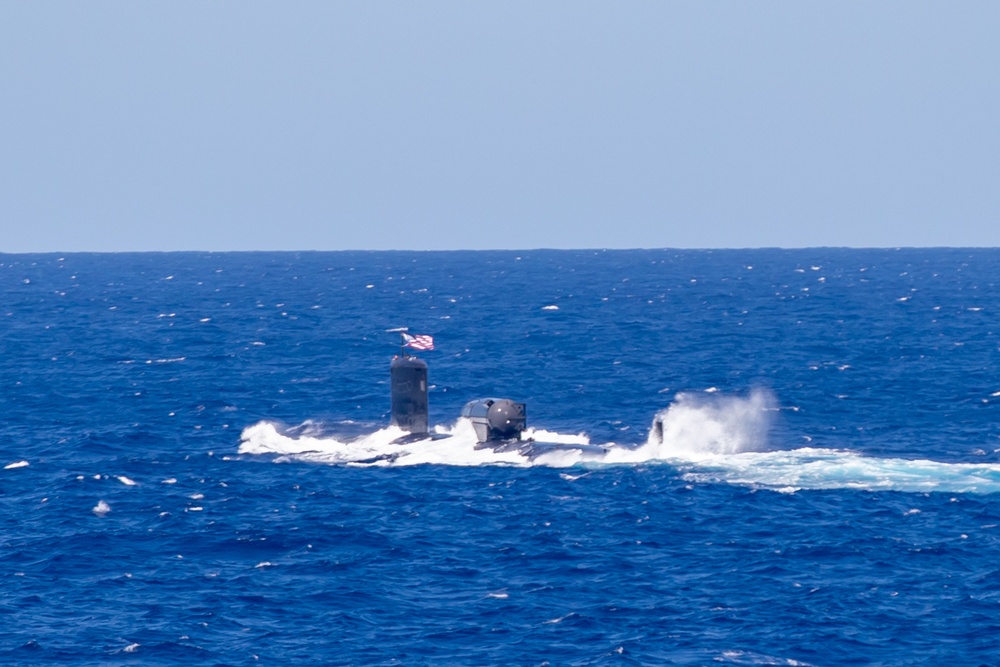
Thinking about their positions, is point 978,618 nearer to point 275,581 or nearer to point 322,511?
point 275,581

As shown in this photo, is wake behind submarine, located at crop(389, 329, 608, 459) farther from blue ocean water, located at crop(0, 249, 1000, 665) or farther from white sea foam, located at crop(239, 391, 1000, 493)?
blue ocean water, located at crop(0, 249, 1000, 665)

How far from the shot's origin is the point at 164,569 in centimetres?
4134

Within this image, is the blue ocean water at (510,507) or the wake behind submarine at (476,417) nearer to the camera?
the blue ocean water at (510,507)

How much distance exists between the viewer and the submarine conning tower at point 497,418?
5697cm

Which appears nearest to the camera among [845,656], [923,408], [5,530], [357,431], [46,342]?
[845,656]

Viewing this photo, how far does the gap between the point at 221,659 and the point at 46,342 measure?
72.9 m

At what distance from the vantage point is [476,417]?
57.4 metres

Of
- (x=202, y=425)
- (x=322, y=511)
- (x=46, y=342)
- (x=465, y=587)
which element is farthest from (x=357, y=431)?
(x=46, y=342)

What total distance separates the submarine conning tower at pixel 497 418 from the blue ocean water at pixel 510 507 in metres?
1.10

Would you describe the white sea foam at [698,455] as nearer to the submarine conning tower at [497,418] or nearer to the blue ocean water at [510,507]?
the blue ocean water at [510,507]

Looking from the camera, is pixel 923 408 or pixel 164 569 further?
pixel 923 408

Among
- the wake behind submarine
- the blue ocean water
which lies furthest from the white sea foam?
the wake behind submarine

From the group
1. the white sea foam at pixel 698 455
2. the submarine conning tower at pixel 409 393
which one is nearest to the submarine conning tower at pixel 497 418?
the white sea foam at pixel 698 455

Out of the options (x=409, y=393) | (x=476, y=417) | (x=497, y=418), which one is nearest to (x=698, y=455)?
(x=497, y=418)
